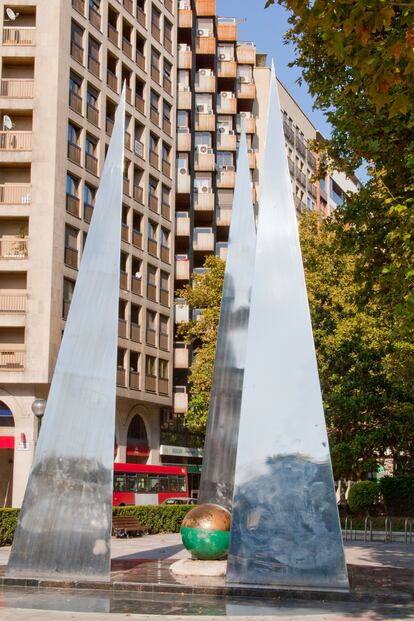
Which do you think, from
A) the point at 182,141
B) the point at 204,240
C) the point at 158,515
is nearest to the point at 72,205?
the point at 204,240

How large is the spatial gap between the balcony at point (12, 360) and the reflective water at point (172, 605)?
24906 mm

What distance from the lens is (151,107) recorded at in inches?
1914

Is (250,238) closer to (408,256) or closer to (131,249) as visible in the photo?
(408,256)

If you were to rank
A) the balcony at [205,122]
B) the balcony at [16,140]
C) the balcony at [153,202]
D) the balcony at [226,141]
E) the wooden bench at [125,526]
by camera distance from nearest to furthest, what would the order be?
the wooden bench at [125,526], the balcony at [16,140], the balcony at [153,202], the balcony at [205,122], the balcony at [226,141]

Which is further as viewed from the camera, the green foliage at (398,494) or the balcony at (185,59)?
the balcony at (185,59)

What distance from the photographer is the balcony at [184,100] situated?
5447 centimetres

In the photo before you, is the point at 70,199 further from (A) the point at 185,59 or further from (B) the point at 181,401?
(A) the point at 185,59

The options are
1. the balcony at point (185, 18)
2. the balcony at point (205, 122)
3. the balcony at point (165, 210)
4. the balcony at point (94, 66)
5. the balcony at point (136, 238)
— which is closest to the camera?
the balcony at point (94, 66)

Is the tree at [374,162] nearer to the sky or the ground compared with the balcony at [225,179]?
nearer to the ground

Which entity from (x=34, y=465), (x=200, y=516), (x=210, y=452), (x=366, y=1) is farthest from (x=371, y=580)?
(x=366, y=1)

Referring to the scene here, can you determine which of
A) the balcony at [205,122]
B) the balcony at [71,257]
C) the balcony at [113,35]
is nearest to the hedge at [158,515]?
the balcony at [71,257]

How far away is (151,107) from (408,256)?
119ft

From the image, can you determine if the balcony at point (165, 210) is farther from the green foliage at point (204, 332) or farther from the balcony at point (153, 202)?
the green foliage at point (204, 332)

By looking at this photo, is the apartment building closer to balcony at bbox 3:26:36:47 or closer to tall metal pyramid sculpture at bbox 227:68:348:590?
balcony at bbox 3:26:36:47
